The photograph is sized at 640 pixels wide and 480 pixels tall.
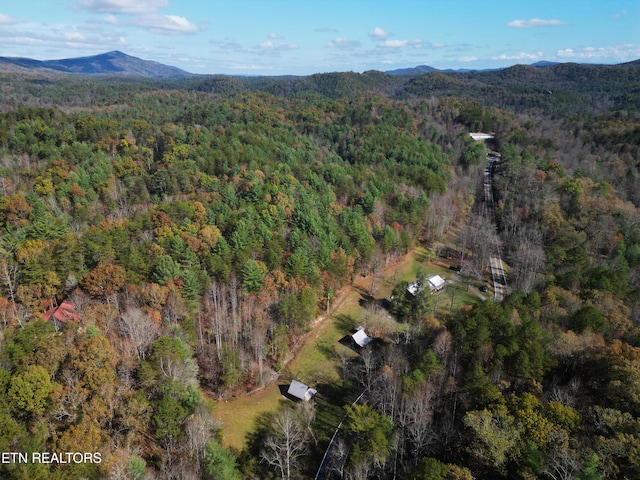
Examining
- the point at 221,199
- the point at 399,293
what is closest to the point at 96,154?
the point at 221,199

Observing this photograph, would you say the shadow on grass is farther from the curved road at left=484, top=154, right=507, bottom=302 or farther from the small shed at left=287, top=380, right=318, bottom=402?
the curved road at left=484, top=154, right=507, bottom=302

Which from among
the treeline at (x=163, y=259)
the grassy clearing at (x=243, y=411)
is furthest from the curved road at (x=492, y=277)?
the treeline at (x=163, y=259)

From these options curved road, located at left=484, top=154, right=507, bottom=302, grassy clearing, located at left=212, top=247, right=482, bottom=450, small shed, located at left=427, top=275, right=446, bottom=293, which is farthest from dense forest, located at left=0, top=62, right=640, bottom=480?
small shed, located at left=427, top=275, right=446, bottom=293

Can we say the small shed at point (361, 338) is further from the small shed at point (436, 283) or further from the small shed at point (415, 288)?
the small shed at point (436, 283)

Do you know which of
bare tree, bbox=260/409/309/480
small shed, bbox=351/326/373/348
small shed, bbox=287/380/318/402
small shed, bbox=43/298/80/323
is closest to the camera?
bare tree, bbox=260/409/309/480

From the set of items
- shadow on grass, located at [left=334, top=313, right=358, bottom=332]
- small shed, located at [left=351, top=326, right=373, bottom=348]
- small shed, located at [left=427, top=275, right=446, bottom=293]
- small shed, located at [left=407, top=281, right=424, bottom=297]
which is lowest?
shadow on grass, located at [left=334, top=313, right=358, bottom=332]

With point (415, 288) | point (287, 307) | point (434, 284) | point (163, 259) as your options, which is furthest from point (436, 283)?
point (163, 259)
